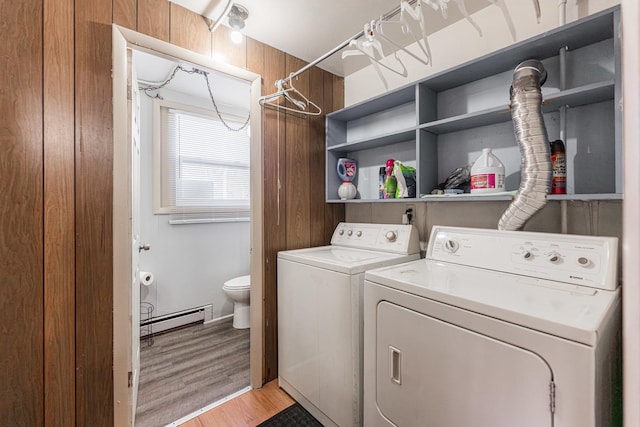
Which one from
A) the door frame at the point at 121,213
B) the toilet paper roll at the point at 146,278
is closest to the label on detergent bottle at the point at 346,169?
the door frame at the point at 121,213

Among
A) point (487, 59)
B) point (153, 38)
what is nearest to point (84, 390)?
point (153, 38)

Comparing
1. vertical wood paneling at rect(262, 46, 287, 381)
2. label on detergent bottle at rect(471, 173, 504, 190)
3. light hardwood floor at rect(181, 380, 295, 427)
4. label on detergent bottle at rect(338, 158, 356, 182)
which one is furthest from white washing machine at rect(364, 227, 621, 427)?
label on detergent bottle at rect(338, 158, 356, 182)

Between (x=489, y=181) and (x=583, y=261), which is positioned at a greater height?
(x=489, y=181)

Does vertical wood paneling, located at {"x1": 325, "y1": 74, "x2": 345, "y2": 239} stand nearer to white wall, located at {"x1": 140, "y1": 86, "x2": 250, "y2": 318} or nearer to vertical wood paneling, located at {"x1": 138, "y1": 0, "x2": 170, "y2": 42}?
vertical wood paneling, located at {"x1": 138, "y1": 0, "x2": 170, "y2": 42}

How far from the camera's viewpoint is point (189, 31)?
5.17 ft

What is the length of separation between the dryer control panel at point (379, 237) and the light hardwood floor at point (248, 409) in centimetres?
109

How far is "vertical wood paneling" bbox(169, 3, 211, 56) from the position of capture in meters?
1.53

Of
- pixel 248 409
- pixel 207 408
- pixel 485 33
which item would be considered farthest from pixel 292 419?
pixel 485 33

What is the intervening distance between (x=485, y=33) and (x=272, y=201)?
158cm

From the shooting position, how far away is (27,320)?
1169 millimetres

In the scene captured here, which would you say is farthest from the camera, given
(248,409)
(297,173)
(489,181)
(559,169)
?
(297,173)

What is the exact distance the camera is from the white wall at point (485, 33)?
128 centimetres

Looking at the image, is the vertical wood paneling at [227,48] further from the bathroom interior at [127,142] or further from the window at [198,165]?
the window at [198,165]

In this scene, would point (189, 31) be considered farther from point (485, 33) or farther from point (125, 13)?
point (485, 33)
